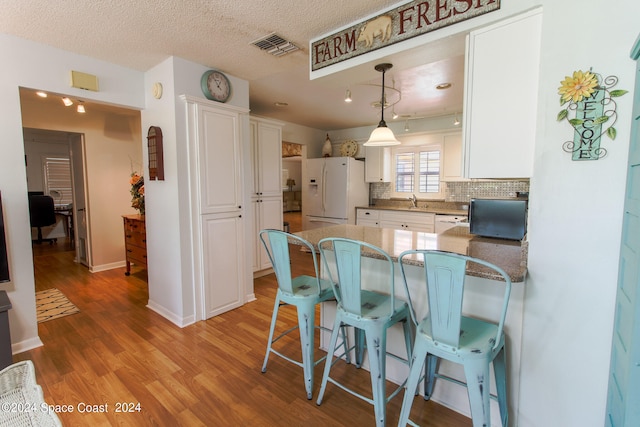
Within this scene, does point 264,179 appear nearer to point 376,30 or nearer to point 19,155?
point 19,155

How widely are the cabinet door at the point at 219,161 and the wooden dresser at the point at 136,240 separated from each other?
54.6 inches

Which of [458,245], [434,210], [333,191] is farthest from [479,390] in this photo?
[333,191]

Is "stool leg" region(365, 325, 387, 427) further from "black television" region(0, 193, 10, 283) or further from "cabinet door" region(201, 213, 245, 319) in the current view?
"black television" region(0, 193, 10, 283)

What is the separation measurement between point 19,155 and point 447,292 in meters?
3.10

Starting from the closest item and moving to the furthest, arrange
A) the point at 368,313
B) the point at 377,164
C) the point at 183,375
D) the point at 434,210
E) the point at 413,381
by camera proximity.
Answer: the point at 413,381 < the point at 368,313 < the point at 183,375 < the point at 434,210 < the point at 377,164

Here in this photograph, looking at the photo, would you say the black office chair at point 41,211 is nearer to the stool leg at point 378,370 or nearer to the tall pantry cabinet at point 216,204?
the tall pantry cabinet at point 216,204

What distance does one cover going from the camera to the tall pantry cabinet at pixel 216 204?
2.75 meters

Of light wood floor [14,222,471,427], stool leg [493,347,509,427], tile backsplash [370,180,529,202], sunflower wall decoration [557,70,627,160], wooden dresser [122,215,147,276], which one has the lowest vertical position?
light wood floor [14,222,471,427]

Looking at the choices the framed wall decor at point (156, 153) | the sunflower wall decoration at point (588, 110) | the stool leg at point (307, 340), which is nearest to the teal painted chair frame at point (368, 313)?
the stool leg at point (307, 340)

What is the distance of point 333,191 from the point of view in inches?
212

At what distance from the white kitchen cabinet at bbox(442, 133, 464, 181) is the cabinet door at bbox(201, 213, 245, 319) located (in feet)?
10.9

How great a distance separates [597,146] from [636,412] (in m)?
0.98

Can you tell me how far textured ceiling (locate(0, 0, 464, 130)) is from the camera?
5.98ft

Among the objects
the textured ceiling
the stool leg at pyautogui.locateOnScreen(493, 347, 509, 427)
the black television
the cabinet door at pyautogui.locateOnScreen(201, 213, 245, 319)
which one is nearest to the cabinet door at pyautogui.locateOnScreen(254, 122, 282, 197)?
the textured ceiling
